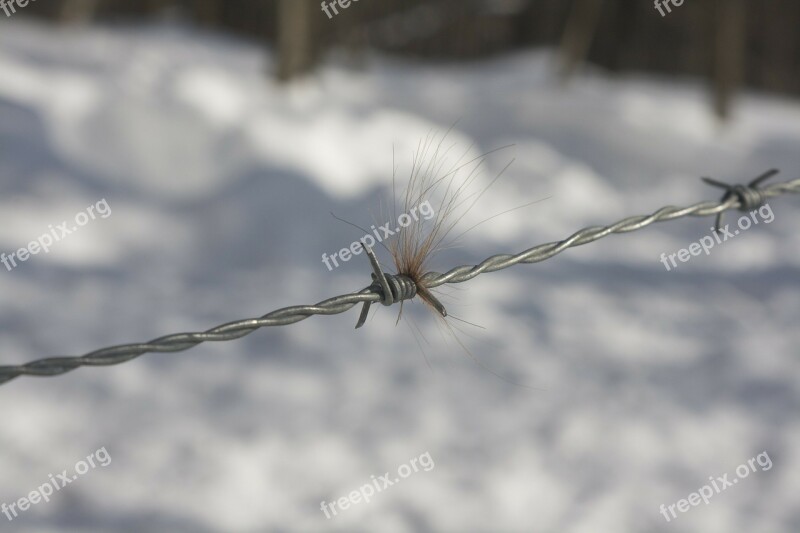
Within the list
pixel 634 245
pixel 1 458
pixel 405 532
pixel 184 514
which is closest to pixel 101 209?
pixel 1 458

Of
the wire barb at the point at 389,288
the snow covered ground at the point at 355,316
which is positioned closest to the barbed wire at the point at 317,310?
the wire barb at the point at 389,288

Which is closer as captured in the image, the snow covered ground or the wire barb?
the wire barb

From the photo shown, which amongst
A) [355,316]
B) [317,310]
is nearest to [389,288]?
[317,310]

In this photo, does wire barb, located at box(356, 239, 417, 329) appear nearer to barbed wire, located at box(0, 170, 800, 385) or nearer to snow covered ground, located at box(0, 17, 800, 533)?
barbed wire, located at box(0, 170, 800, 385)

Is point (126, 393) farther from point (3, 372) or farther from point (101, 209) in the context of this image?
point (3, 372)

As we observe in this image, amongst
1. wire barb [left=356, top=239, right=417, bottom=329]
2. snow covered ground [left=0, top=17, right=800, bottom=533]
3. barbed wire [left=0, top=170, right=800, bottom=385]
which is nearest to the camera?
barbed wire [left=0, top=170, right=800, bottom=385]

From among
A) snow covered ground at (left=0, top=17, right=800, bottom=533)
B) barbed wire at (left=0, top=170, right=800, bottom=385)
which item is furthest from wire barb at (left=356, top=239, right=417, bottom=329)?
snow covered ground at (left=0, top=17, right=800, bottom=533)

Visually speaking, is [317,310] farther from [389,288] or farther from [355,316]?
[355,316]

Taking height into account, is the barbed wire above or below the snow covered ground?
below
